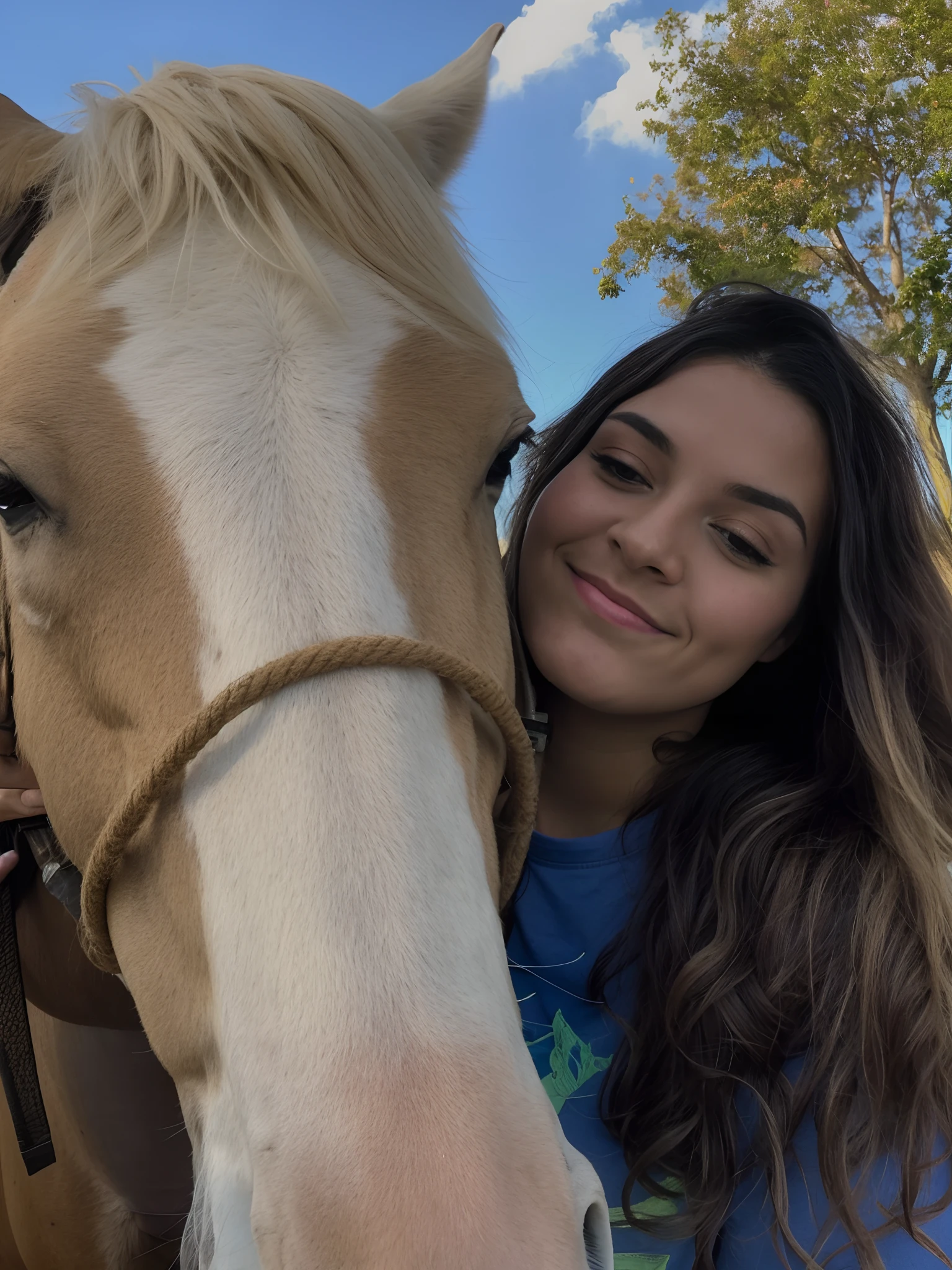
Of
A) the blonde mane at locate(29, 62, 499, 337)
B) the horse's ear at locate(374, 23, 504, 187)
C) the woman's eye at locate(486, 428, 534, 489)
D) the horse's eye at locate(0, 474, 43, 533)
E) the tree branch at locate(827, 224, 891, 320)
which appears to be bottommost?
the woman's eye at locate(486, 428, 534, 489)

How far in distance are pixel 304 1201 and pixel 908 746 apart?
1.45 metres

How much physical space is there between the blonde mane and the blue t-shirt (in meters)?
1.05

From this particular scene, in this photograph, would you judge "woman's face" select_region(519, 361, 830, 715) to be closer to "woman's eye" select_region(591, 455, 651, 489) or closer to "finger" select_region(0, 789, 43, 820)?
"woman's eye" select_region(591, 455, 651, 489)

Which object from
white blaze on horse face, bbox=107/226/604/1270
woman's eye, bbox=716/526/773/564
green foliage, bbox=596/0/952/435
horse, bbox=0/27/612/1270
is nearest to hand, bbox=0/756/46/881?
horse, bbox=0/27/612/1270

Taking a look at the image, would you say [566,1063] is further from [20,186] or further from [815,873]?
[20,186]

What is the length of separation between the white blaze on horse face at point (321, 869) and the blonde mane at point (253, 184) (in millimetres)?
123

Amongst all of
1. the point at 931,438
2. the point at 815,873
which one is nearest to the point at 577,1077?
the point at 815,873

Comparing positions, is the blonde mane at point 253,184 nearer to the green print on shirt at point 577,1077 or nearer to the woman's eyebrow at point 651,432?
the woman's eyebrow at point 651,432

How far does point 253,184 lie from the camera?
124 centimetres

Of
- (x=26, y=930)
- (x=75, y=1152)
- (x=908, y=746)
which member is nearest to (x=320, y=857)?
(x=26, y=930)

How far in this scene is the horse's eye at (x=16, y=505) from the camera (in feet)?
3.53

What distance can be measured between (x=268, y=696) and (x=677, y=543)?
37.1 inches

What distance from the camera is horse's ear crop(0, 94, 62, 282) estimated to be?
4.42ft

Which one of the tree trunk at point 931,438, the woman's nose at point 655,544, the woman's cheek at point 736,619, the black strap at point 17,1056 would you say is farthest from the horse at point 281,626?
the tree trunk at point 931,438
